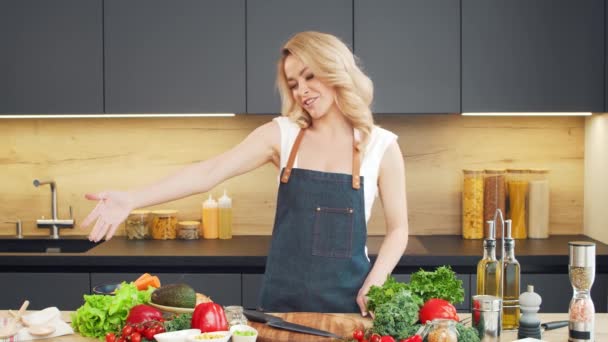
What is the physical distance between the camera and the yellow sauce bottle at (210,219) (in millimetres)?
4039

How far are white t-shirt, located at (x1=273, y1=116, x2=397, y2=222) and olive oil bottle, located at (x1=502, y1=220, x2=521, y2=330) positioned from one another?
66cm

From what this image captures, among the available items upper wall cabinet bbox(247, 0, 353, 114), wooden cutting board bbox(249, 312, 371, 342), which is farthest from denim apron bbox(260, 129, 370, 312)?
upper wall cabinet bbox(247, 0, 353, 114)

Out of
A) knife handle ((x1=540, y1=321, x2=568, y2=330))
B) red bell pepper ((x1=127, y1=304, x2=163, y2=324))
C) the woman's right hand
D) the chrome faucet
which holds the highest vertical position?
the woman's right hand

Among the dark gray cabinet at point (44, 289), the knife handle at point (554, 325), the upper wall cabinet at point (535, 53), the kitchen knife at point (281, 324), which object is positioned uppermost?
the upper wall cabinet at point (535, 53)

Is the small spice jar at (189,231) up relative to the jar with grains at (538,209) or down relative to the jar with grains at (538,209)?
down

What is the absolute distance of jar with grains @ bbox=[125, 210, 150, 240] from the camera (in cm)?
399

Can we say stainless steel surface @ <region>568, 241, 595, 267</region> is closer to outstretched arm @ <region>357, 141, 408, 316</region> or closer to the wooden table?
the wooden table

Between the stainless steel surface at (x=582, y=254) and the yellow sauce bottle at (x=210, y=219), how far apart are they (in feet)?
7.57

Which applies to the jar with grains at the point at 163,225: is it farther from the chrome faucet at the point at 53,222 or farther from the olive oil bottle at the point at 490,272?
the olive oil bottle at the point at 490,272

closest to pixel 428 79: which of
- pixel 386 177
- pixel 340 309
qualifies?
pixel 386 177

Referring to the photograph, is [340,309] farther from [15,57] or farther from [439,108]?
[15,57]

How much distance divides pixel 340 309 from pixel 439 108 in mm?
1427

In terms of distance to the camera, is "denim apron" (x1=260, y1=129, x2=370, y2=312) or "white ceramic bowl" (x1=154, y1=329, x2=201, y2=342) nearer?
"white ceramic bowl" (x1=154, y1=329, x2=201, y2=342)

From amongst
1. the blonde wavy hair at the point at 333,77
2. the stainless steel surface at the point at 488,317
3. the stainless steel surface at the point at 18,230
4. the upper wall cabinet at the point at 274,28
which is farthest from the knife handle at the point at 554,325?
the stainless steel surface at the point at 18,230
